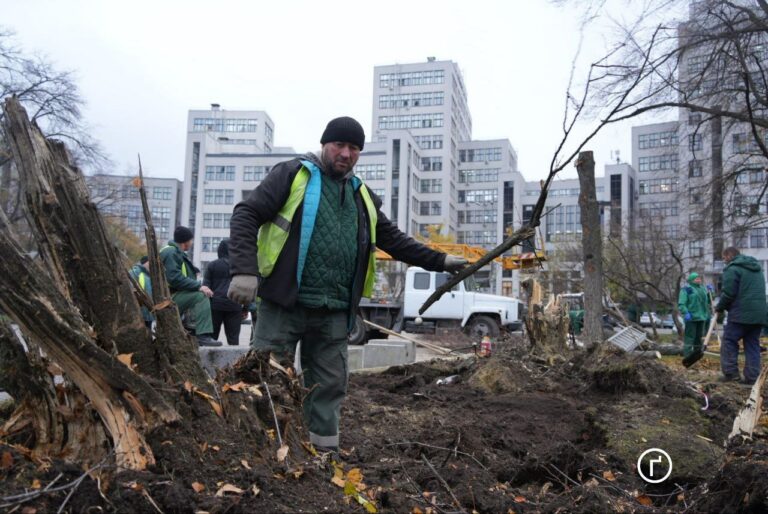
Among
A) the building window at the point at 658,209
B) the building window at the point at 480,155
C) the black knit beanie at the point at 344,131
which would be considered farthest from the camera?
the building window at the point at 480,155

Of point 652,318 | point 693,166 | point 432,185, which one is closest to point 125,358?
point 693,166

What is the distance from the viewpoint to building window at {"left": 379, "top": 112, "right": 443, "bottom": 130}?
85.8 m

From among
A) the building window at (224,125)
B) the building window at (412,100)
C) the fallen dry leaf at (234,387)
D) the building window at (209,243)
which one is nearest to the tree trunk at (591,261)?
the fallen dry leaf at (234,387)

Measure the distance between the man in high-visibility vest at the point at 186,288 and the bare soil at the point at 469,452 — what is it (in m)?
1.85

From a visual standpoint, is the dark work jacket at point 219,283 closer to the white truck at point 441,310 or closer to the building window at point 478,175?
the white truck at point 441,310

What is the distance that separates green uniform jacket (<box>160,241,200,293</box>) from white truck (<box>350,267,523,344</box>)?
11.1 meters

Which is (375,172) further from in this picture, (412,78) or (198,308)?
(198,308)

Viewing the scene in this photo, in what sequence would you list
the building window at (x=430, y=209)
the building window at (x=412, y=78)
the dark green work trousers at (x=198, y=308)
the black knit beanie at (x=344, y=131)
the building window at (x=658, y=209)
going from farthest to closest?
the building window at (x=412, y=78)
the building window at (x=430, y=209)
the building window at (x=658, y=209)
the dark green work trousers at (x=198, y=308)
the black knit beanie at (x=344, y=131)

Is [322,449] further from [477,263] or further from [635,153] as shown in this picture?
[635,153]

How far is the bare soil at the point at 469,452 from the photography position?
1.97 metres

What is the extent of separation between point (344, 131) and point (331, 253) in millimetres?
694

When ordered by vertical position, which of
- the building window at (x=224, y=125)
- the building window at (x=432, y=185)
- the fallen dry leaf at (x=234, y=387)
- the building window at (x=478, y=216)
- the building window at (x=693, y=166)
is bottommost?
the fallen dry leaf at (x=234, y=387)

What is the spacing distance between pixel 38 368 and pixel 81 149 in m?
24.3

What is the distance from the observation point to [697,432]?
189 inches
